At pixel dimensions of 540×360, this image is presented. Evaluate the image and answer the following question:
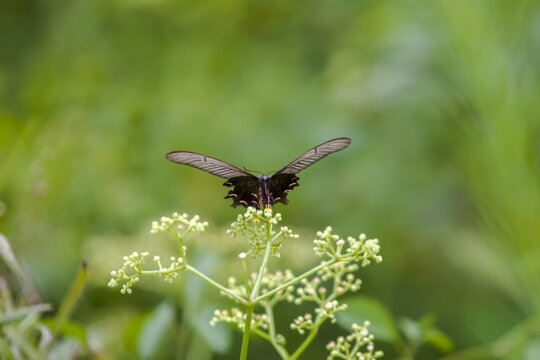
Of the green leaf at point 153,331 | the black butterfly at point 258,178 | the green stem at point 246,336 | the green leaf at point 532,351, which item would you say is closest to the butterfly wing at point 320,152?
the black butterfly at point 258,178

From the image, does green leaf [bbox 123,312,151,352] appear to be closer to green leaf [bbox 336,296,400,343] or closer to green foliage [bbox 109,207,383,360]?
green foliage [bbox 109,207,383,360]

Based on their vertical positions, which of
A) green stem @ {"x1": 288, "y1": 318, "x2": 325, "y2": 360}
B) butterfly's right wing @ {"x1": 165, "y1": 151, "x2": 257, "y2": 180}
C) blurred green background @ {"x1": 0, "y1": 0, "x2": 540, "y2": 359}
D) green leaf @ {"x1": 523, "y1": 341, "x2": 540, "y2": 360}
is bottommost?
green stem @ {"x1": 288, "y1": 318, "x2": 325, "y2": 360}

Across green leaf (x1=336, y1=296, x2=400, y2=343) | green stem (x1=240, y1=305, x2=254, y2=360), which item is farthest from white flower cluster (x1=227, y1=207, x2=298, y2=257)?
green leaf (x1=336, y1=296, x2=400, y2=343)

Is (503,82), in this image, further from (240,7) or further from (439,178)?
(240,7)

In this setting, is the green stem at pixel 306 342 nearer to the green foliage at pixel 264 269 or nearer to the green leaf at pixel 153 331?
the green foliage at pixel 264 269

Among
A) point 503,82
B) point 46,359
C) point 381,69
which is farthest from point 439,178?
point 46,359

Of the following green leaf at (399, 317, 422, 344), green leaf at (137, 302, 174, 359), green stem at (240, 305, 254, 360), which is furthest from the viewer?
green leaf at (399, 317, 422, 344)
